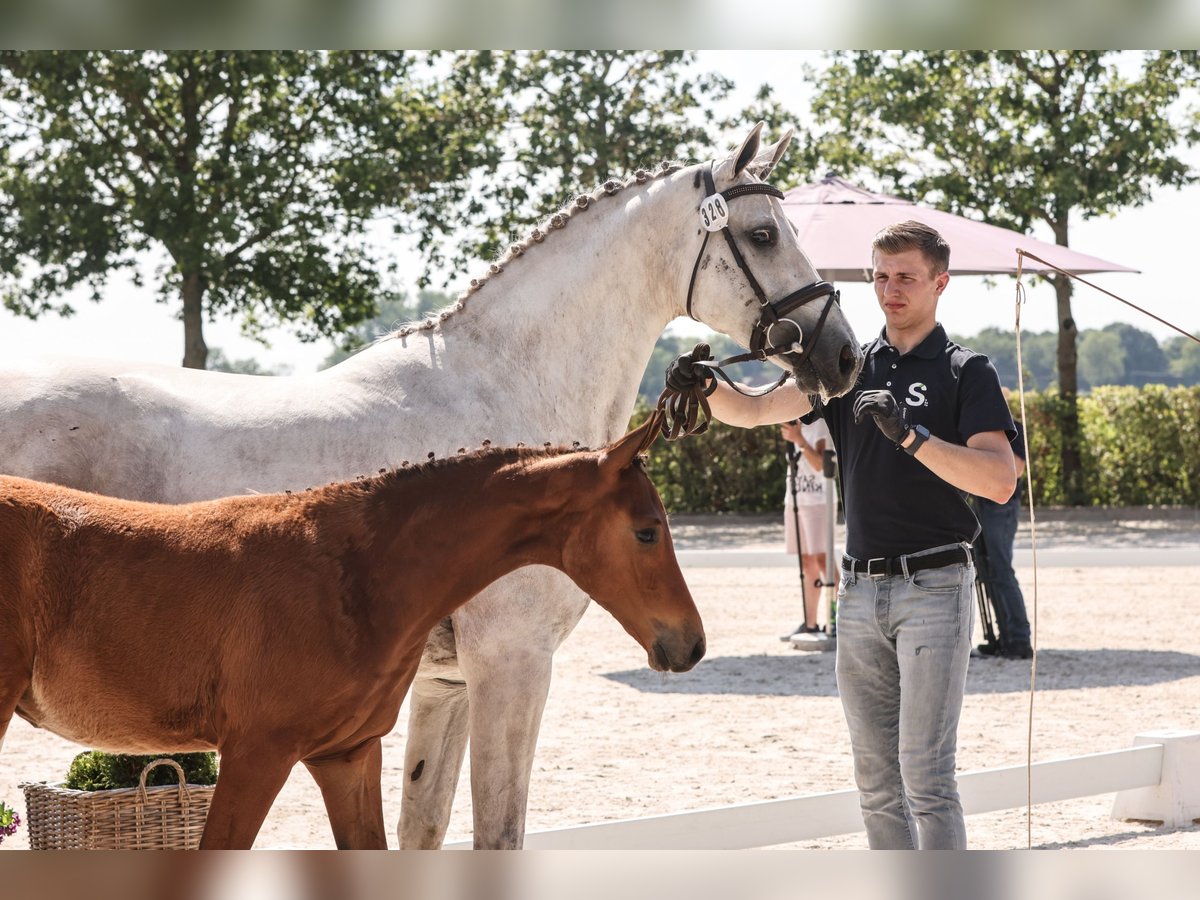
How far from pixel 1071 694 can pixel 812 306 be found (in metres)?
5.44

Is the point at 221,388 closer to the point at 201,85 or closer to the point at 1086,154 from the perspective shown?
the point at 201,85

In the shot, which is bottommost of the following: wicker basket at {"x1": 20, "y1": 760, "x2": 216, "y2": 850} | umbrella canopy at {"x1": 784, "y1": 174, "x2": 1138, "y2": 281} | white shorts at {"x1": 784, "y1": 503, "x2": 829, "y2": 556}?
wicker basket at {"x1": 20, "y1": 760, "x2": 216, "y2": 850}

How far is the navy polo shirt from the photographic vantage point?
10.9 feet

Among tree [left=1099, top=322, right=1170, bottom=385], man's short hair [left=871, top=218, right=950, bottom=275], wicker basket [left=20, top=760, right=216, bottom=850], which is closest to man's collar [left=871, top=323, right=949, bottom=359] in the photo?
man's short hair [left=871, top=218, right=950, bottom=275]

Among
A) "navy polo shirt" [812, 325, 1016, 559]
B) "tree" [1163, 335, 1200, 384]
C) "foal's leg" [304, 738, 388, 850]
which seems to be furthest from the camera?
"tree" [1163, 335, 1200, 384]

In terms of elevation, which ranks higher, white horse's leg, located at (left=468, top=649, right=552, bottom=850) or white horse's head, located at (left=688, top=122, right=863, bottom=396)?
white horse's head, located at (left=688, top=122, right=863, bottom=396)

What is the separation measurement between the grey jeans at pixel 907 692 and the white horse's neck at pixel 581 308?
35.7 inches

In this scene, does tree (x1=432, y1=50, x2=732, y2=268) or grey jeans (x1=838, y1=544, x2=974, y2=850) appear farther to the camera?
tree (x1=432, y1=50, x2=732, y2=268)

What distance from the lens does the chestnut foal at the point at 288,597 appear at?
228 cm

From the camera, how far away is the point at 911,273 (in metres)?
3.38

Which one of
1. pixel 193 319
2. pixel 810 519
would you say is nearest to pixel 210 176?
pixel 193 319

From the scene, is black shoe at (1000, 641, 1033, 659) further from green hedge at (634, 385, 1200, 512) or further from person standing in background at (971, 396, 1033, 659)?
green hedge at (634, 385, 1200, 512)

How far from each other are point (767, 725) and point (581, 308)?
4.20 metres

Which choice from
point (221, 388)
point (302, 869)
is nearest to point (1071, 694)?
point (221, 388)
